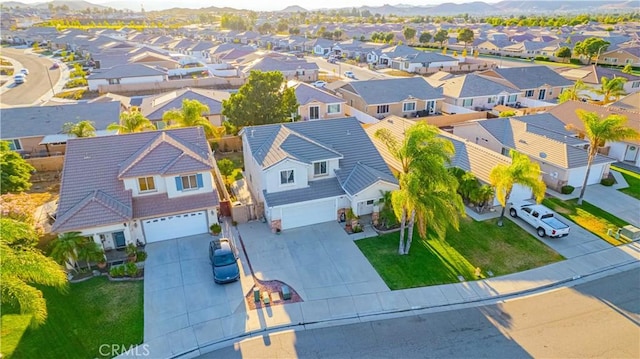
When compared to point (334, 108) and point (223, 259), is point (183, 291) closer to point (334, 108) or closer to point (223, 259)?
point (223, 259)

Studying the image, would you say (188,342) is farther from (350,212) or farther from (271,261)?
(350,212)

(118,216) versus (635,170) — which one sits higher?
(118,216)

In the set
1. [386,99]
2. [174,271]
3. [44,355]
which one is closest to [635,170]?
[386,99]

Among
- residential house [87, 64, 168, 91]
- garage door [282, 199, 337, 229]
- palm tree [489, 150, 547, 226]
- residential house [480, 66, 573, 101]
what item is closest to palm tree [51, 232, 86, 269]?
garage door [282, 199, 337, 229]

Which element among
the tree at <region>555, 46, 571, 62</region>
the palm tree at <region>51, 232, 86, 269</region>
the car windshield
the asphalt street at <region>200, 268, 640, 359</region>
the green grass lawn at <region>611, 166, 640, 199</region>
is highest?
the tree at <region>555, 46, 571, 62</region>

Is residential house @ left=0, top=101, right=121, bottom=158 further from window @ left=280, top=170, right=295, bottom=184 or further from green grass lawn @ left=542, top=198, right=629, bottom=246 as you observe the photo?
green grass lawn @ left=542, top=198, right=629, bottom=246

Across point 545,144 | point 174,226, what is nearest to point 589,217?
point 545,144

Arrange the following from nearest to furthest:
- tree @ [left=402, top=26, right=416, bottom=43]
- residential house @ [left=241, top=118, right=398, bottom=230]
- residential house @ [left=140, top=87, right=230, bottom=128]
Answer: residential house @ [left=241, top=118, right=398, bottom=230] < residential house @ [left=140, top=87, right=230, bottom=128] < tree @ [left=402, top=26, right=416, bottom=43]
